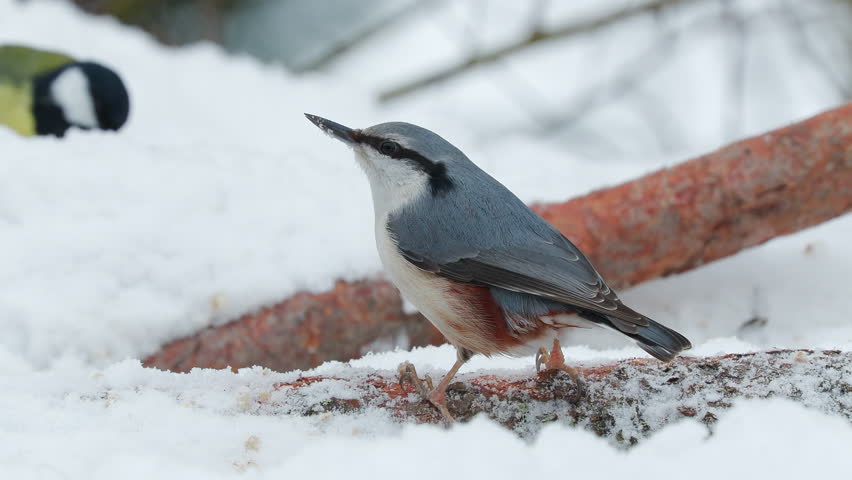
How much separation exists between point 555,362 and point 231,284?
1.13 meters

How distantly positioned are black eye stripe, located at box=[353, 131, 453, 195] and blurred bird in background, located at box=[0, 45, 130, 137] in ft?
7.11

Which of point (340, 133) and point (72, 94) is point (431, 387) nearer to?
point (340, 133)

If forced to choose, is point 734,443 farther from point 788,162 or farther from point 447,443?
point 788,162

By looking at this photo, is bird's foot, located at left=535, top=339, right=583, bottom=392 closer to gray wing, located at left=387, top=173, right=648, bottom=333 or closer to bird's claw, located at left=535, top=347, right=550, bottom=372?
bird's claw, located at left=535, top=347, right=550, bottom=372

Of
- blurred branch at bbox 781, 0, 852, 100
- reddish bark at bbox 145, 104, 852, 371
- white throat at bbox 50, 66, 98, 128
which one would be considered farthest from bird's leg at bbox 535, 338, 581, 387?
blurred branch at bbox 781, 0, 852, 100

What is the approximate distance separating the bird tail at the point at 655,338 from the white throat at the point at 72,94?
301cm

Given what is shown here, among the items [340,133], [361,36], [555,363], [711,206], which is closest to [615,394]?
[555,363]

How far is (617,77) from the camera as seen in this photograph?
5.26m

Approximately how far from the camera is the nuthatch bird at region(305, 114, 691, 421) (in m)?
1.93

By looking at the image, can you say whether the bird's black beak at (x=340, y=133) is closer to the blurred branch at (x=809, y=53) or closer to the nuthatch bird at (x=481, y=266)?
the nuthatch bird at (x=481, y=266)

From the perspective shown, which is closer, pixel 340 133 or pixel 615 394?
pixel 615 394

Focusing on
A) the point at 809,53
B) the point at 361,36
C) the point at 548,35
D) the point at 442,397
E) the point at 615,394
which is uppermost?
the point at 809,53

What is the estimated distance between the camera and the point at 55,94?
14.0 feet

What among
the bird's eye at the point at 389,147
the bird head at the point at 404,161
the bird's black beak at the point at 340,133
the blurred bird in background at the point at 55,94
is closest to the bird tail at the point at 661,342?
the bird head at the point at 404,161
